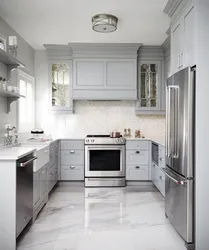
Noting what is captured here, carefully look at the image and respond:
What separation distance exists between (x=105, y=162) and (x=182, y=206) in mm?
2456

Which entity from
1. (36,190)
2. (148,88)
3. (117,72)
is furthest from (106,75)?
(36,190)

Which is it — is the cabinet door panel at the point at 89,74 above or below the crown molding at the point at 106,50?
below

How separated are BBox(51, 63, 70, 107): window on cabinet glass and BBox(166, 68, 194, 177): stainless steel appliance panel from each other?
258 centimetres

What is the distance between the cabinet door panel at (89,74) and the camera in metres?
5.07

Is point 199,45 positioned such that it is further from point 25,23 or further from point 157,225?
point 25,23

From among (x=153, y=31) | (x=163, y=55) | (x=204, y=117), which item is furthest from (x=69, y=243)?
(x=163, y=55)

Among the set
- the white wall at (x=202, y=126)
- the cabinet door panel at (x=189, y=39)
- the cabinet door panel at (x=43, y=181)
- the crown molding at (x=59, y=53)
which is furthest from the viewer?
the crown molding at (x=59, y=53)

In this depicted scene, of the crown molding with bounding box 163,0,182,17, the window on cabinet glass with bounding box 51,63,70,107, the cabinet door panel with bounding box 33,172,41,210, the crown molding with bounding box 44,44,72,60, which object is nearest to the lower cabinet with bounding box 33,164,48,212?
the cabinet door panel with bounding box 33,172,41,210

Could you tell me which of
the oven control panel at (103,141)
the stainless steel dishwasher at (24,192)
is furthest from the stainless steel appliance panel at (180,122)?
the oven control panel at (103,141)

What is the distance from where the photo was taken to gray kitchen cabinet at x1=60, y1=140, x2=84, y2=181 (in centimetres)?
501

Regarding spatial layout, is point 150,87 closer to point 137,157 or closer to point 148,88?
point 148,88

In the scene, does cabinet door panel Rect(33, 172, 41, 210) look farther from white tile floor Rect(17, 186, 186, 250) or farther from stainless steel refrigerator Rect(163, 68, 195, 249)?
stainless steel refrigerator Rect(163, 68, 195, 249)

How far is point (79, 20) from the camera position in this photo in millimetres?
3754

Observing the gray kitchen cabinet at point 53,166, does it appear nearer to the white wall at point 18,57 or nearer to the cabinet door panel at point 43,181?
the cabinet door panel at point 43,181
